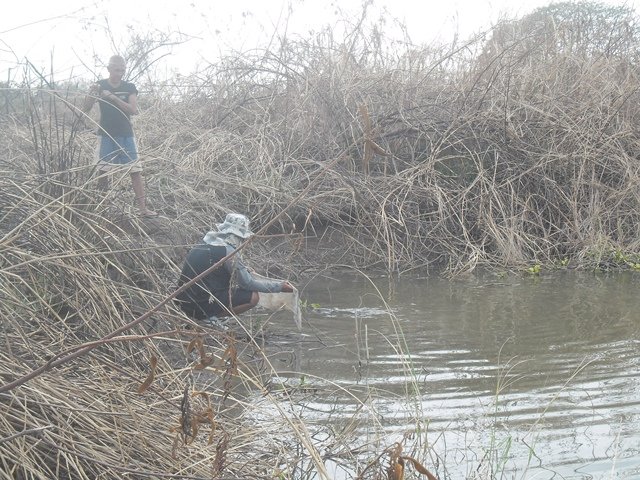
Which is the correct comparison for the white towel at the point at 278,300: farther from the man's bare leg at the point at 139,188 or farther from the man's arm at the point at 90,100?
the man's arm at the point at 90,100

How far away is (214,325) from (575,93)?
704cm

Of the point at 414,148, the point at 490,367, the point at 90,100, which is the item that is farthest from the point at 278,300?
the point at 414,148

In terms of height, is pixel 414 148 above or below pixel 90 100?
below

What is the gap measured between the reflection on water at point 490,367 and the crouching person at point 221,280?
0.56m

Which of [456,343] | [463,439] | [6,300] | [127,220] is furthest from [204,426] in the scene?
[456,343]

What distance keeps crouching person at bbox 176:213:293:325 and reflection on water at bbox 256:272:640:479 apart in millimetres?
563

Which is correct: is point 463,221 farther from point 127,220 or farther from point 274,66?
point 127,220

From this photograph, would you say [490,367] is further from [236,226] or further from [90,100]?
[90,100]

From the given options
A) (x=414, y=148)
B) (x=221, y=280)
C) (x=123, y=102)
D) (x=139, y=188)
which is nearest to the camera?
(x=221, y=280)

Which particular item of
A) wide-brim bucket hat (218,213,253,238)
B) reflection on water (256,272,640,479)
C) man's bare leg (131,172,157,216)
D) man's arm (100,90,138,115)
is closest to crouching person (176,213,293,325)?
wide-brim bucket hat (218,213,253,238)

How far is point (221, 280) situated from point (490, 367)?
2175 mm

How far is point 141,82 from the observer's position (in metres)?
13.5

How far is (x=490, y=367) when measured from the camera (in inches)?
235

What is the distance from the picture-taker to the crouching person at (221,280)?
654cm
